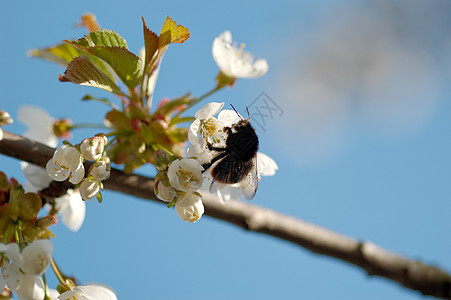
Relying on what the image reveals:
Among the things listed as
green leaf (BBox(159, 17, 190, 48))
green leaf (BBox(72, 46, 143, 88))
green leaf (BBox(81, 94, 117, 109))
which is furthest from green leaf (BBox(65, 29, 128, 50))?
green leaf (BBox(81, 94, 117, 109))

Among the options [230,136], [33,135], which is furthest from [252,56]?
[33,135]

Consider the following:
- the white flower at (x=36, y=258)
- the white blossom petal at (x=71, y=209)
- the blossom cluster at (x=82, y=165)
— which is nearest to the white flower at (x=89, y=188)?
the blossom cluster at (x=82, y=165)

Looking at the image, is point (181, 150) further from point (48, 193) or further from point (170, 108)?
point (48, 193)

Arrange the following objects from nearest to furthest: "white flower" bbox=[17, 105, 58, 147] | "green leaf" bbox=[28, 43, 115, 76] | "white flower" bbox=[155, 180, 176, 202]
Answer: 1. "white flower" bbox=[155, 180, 176, 202]
2. "green leaf" bbox=[28, 43, 115, 76]
3. "white flower" bbox=[17, 105, 58, 147]

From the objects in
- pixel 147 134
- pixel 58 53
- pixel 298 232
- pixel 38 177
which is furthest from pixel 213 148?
pixel 58 53

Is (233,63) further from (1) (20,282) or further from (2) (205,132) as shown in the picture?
(1) (20,282)

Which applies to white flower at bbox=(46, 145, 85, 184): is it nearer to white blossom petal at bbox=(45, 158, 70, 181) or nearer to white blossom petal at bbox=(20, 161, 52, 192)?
white blossom petal at bbox=(45, 158, 70, 181)
